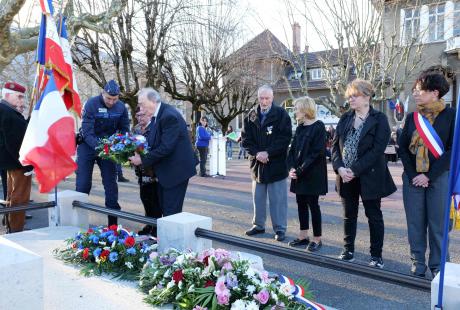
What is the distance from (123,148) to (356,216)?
2.77 metres

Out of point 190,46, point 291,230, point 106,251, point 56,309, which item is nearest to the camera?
point 56,309

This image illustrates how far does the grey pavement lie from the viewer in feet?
12.5

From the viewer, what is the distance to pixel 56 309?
3029mm

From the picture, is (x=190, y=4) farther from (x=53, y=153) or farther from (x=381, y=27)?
(x=53, y=153)

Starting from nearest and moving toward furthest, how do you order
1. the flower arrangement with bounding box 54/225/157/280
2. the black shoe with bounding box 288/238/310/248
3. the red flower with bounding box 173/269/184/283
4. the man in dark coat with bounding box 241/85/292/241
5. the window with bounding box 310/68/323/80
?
the red flower with bounding box 173/269/184/283, the flower arrangement with bounding box 54/225/157/280, the black shoe with bounding box 288/238/310/248, the man in dark coat with bounding box 241/85/292/241, the window with bounding box 310/68/323/80

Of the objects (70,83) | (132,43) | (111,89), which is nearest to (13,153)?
(111,89)

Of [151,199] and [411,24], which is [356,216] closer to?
[151,199]

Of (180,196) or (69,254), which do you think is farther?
(180,196)

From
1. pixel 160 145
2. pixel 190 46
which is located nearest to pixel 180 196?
pixel 160 145

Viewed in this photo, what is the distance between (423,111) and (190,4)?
1560 centimetres

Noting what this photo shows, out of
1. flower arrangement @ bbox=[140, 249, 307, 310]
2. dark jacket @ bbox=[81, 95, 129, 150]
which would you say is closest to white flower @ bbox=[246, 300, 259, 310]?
flower arrangement @ bbox=[140, 249, 307, 310]

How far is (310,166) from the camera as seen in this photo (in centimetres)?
518

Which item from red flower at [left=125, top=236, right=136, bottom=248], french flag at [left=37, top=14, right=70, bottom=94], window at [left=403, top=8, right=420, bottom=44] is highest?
window at [left=403, top=8, right=420, bottom=44]

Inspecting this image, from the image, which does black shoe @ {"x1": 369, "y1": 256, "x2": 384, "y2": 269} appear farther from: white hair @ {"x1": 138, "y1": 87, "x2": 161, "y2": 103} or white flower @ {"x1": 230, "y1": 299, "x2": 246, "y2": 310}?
white hair @ {"x1": 138, "y1": 87, "x2": 161, "y2": 103}
